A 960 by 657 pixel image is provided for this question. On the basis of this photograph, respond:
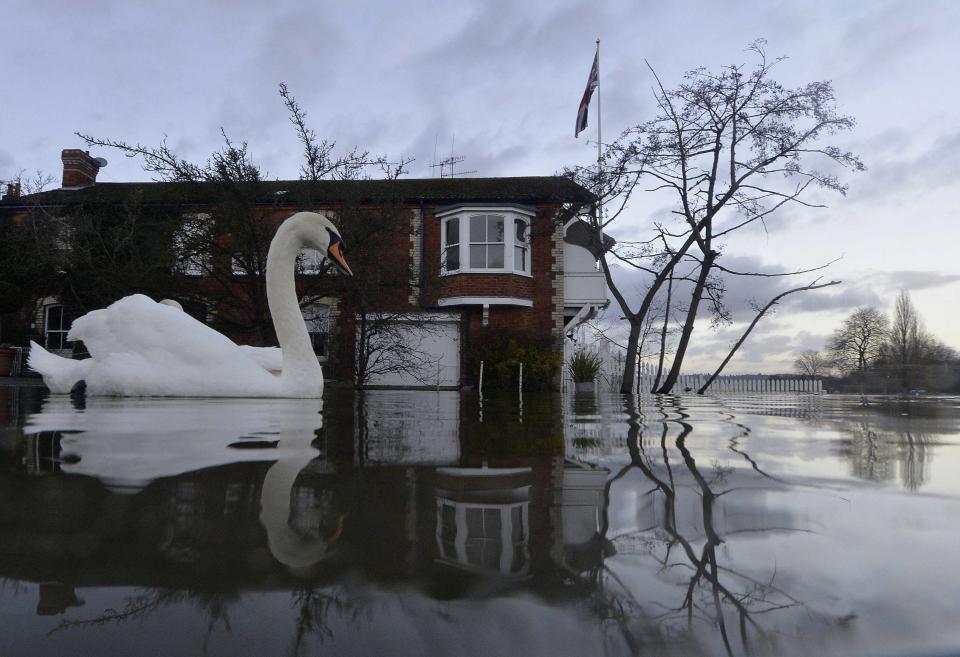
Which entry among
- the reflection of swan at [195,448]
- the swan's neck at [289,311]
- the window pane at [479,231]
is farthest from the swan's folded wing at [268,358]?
the window pane at [479,231]

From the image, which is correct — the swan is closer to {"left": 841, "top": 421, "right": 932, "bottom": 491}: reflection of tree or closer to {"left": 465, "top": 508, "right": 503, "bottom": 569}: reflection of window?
{"left": 841, "top": 421, "right": 932, "bottom": 491}: reflection of tree

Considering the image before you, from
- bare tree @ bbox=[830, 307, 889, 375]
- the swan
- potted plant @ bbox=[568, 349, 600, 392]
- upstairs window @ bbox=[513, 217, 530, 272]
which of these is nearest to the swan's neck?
the swan

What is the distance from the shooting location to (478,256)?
22.5 metres

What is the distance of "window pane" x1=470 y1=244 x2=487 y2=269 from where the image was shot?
2244cm

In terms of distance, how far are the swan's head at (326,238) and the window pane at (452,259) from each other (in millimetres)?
15368

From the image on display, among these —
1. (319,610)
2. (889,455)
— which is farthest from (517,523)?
(889,455)

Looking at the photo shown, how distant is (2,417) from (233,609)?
3.83 meters

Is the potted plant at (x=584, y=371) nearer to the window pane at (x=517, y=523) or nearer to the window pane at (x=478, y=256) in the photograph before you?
the window pane at (x=478, y=256)

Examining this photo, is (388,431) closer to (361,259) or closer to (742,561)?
(742,561)

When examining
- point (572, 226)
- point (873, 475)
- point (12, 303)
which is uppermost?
point (572, 226)

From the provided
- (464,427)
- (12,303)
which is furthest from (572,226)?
(464,427)

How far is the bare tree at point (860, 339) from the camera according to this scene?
4206 cm

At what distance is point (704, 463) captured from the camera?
89.0 inches

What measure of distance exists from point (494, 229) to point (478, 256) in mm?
1056
